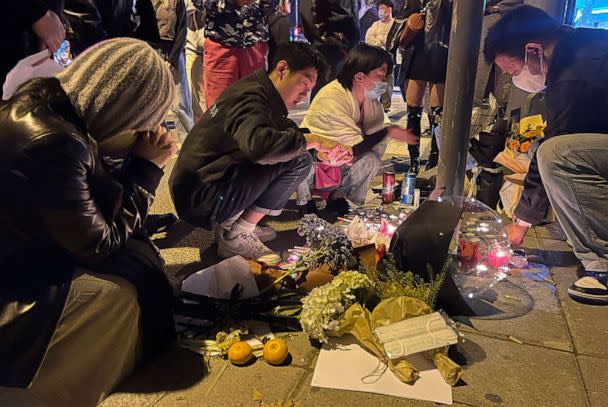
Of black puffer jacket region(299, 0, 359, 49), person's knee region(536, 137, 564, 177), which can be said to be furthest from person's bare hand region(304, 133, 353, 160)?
person's knee region(536, 137, 564, 177)

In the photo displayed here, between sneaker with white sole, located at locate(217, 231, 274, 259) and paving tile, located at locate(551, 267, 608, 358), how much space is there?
1.68 metres

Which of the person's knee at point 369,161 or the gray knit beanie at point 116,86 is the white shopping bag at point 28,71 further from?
the person's knee at point 369,161

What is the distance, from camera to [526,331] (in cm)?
243

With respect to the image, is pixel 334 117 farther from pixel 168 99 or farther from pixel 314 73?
pixel 168 99

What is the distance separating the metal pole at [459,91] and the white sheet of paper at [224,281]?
5.06ft

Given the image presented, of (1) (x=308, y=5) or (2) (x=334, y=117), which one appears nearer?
(2) (x=334, y=117)

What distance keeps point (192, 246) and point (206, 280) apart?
872 mm

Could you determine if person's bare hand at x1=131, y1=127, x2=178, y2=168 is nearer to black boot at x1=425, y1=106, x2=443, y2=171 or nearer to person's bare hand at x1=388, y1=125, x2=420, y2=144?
person's bare hand at x1=388, y1=125, x2=420, y2=144

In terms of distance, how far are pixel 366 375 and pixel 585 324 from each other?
116 cm

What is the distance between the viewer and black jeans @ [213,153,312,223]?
306cm

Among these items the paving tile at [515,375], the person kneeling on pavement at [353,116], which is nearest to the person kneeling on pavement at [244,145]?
the person kneeling on pavement at [353,116]

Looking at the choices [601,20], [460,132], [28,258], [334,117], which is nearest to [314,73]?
[334,117]

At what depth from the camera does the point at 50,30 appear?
2633 millimetres

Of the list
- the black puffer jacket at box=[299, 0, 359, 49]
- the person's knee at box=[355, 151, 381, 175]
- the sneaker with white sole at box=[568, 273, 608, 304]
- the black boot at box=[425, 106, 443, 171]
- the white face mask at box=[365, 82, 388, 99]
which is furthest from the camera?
the black boot at box=[425, 106, 443, 171]
